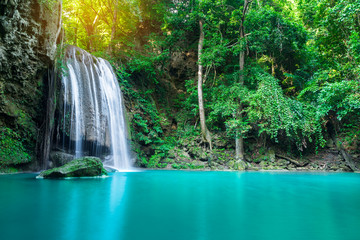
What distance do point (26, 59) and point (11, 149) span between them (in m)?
2.80

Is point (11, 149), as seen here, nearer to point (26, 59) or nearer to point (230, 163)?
point (26, 59)

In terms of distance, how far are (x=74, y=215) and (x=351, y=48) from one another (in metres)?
10.5

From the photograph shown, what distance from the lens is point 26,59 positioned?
6.54 meters

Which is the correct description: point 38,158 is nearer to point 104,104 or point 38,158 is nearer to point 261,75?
point 104,104

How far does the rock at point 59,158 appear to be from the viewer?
Result: 7016 mm

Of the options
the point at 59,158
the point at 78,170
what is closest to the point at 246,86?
the point at 78,170

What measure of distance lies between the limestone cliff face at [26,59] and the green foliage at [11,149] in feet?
0.62

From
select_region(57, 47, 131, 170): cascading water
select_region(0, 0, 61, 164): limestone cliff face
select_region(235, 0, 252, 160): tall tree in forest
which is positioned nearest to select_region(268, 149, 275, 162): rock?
select_region(235, 0, 252, 160): tall tree in forest

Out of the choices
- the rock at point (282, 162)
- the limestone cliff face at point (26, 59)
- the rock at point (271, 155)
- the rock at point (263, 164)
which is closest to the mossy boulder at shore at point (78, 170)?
the limestone cliff face at point (26, 59)

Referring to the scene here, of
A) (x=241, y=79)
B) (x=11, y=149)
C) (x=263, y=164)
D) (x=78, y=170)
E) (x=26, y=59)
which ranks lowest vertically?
(x=263, y=164)

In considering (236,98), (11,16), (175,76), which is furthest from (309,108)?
(11,16)

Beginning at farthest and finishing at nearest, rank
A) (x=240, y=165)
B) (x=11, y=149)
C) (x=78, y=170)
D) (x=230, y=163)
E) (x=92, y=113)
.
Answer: (x=230, y=163) < (x=240, y=165) < (x=92, y=113) < (x=11, y=149) < (x=78, y=170)

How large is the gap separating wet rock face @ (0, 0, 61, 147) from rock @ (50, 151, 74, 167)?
1.01 metres

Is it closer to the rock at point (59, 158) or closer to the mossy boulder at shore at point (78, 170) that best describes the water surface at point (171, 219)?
the mossy boulder at shore at point (78, 170)
